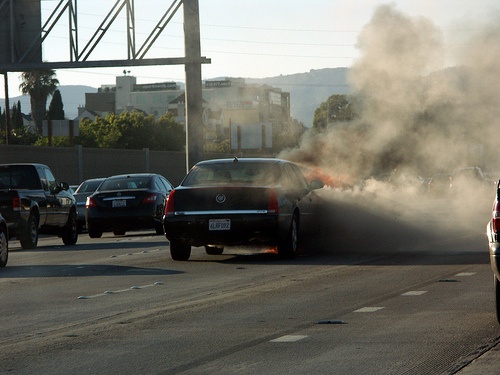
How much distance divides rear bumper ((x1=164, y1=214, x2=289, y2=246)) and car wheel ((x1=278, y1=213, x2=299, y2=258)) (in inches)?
10.1

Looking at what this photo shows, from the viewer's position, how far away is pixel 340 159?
3256cm

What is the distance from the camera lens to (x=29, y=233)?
22688 millimetres

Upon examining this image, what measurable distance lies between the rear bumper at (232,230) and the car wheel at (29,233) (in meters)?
6.52

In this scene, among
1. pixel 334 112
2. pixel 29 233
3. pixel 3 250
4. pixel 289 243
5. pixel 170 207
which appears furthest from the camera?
pixel 334 112

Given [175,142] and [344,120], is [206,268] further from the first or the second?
[175,142]

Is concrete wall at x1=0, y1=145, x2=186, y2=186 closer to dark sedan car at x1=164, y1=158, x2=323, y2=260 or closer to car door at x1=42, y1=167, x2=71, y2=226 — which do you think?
car door at x1=42, y1=167, x2=71, y2=226

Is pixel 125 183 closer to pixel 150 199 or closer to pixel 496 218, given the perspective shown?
pixel 150 199

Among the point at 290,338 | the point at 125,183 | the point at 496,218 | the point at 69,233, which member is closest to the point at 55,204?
the point at 69,233

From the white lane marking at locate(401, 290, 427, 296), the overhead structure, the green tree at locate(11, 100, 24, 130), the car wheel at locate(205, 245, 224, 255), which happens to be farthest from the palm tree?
the white lane marking at locate(401, 290, 427, 296)

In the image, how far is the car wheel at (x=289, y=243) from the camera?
674 inches

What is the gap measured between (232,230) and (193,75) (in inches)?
785

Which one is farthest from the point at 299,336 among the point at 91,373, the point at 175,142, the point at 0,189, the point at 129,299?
the point at 175,142

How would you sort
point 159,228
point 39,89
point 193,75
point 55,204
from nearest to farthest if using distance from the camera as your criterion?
point 55,204 → point 159,228 → point 193,75 → point 39,89

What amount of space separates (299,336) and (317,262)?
7767 mm
